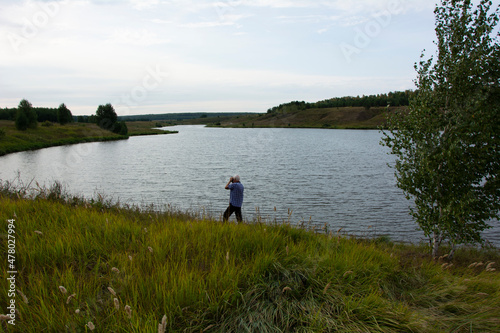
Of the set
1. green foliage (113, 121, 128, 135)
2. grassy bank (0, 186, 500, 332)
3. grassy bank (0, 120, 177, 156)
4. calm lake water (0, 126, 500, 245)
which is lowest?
calm lake water (0, 126, 500, 245)

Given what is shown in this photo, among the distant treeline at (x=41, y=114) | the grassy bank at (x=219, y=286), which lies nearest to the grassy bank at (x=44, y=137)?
the distant treeline at (x=41, y=114)

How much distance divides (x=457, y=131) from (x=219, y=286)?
28.8 ft

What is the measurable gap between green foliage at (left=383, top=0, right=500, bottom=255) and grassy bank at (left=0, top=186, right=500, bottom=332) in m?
4.58

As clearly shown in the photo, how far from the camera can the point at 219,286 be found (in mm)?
4066

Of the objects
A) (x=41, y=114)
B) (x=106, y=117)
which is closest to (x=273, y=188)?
(x=106, y=117)

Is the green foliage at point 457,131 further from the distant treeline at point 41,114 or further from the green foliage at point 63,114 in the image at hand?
the distant treeline at point 41,114

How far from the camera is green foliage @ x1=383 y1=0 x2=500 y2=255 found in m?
8.85

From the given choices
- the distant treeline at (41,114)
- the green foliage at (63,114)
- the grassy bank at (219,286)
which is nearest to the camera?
the grassy bank at (219,286)

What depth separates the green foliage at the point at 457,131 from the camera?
8.85m

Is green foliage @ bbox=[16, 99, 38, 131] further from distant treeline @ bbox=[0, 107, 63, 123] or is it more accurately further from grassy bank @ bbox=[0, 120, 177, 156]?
distant treeline @ bbox=[0, 107, 63, 123]

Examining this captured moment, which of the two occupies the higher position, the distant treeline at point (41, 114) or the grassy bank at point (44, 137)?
the distant treeline at point (41, 114)

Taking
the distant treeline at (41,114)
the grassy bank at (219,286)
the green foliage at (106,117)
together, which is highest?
the distant treeline at (41,114)

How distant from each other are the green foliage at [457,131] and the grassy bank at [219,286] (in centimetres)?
458

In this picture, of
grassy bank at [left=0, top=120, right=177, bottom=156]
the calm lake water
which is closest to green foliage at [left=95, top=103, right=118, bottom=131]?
grassy bank at [left=0, top=120, right=177, bottom=156]
